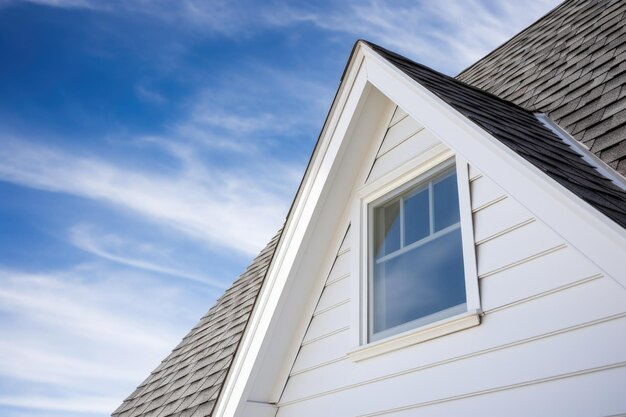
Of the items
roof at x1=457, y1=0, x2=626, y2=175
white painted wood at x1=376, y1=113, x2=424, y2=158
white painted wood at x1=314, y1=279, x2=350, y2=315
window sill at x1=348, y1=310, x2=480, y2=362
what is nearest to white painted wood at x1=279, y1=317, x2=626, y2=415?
window sill at x1=348, y1=310, x2=480, y2=362

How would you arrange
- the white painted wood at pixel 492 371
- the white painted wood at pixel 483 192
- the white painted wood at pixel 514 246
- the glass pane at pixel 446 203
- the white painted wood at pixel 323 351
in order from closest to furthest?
1. the white painted wood at pixel 492 371
2. the white painted wood at pixel 514 246
3. the white painted wood at pixel 483 192
4. the glass pane at pixel 446 203
5. the white painted wood at pixel 323 351

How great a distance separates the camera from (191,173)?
2152 centimetres

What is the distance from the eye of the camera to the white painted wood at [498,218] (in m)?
3.54

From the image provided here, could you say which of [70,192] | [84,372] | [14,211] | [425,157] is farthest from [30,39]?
[425,157]

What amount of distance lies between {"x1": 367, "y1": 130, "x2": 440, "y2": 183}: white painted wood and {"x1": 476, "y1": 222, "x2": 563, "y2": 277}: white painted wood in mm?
1025

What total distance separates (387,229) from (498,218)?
A: 3.86 ft

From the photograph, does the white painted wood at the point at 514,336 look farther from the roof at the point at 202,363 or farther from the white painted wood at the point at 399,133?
the white painted wood at the point at 399,133

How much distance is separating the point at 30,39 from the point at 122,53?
16832 mm

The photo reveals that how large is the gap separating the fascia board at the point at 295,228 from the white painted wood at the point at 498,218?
4.57ft

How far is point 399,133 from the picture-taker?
486 centimetres

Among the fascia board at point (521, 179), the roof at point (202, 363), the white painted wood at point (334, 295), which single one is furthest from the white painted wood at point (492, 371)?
the roof at point (202, 363)

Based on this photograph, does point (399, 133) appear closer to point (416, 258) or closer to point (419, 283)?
point (416, 258)

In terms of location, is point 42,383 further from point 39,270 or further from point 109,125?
point 109,125

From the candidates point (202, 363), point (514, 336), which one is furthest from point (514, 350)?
point (202, 363)
